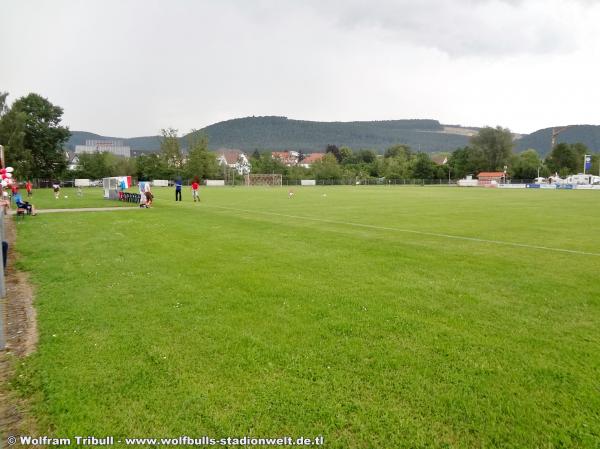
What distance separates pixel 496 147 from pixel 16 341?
126514 mm

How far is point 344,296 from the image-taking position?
6266 mm

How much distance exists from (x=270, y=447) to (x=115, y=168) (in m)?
105

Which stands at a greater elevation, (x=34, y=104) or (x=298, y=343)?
(x=34, y=104)

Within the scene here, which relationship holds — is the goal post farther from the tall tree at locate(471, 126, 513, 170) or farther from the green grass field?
the green grass field

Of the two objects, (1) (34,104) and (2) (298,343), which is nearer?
(2) (298,343)

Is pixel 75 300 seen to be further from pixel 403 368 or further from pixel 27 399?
pixel 403 368

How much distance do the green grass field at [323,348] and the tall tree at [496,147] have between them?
11709cm

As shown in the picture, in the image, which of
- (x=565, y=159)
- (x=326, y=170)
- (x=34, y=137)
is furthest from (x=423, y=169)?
(x=34, y=137)

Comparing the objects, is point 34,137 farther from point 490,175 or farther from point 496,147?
point 496,147

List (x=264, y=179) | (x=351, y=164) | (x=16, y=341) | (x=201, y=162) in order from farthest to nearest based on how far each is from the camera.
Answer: (x=351, y=164), (x=201, y=162), (x=264, y=179), (x=16, y=341)

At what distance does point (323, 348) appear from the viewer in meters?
4.40

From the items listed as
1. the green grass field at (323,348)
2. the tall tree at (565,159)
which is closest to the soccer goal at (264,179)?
the tall tree at (565,159)

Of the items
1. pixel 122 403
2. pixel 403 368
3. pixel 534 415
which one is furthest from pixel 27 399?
pixel 534 415

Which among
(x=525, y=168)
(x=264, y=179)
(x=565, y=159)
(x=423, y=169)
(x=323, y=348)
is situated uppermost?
(x=565, y=159)
